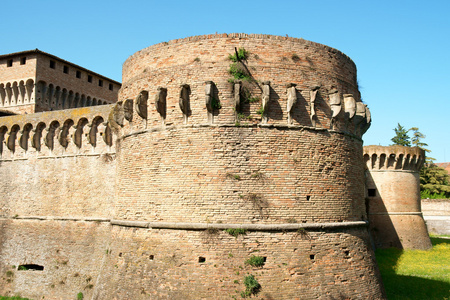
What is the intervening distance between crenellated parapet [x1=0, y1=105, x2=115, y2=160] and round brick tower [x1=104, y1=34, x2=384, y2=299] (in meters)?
3.62

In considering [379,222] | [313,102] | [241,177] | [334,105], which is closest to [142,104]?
[241,177]

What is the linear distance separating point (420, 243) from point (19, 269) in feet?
68.5

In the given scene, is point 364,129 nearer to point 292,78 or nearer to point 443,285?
point 292,78

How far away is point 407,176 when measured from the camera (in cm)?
2331

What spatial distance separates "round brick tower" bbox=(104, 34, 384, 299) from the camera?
9.57m

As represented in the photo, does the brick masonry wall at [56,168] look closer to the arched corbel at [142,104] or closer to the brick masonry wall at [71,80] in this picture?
the arched corbel at [142,104]

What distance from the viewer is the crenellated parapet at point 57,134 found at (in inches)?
577

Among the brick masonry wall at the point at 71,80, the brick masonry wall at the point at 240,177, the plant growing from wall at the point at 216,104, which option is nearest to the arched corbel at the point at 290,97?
the brick masonry wall at the point at 240,177

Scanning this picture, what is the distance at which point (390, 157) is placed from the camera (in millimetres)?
23016

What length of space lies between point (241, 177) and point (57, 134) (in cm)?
946

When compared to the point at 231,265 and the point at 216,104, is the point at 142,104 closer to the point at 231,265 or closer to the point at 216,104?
the point at 216,104

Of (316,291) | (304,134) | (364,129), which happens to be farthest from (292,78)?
(316,291)

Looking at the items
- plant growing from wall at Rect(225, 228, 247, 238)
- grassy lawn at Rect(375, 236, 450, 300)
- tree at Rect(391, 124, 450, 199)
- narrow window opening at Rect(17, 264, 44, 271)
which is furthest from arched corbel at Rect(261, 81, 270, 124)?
tree at Rect(391, 124, 450, 199)

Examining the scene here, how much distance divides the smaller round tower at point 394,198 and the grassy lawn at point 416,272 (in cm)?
94
